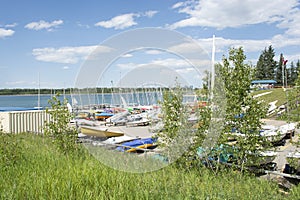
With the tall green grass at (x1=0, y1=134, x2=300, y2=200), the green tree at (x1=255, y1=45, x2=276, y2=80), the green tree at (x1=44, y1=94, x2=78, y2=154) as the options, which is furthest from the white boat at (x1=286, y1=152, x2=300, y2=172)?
the green tree at (x1=255, y1=45, x2=276, y2=80)

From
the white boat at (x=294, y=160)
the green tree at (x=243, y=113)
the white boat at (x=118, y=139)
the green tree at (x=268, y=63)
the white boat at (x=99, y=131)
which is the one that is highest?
the green tree at (x=268, y=63)

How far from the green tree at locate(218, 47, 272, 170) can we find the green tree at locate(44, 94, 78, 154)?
3902 mm

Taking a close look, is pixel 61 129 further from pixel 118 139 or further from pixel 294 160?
pixel 294 160

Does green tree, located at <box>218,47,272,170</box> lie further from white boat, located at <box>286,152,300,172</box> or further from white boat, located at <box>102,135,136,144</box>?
white boat, located at <box>102,135,136,144</box>

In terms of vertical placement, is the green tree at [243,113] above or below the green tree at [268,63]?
below

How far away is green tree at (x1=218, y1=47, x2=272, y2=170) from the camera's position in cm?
639

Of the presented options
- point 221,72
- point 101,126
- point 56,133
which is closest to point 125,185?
point 221,72

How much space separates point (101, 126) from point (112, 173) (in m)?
4.29

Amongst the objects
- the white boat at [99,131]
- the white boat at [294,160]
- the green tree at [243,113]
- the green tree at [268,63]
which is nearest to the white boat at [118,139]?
the white boat at [99,131]

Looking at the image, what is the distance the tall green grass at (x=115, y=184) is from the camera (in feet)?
14.1

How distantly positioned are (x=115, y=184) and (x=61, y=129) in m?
3.79

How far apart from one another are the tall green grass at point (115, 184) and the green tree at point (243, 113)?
2.03ft

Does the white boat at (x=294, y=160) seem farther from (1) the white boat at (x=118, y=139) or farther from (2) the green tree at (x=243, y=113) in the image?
(1) the white boat at (x=118, y=139)

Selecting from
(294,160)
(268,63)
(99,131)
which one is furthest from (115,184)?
(268,63)
